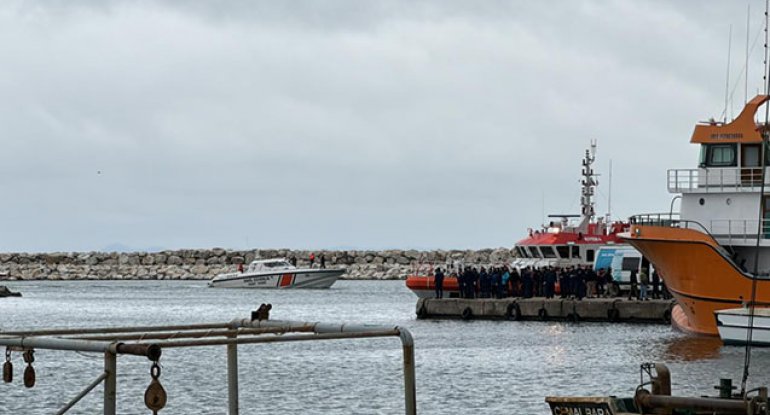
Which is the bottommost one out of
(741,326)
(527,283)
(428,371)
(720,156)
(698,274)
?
(428,371)

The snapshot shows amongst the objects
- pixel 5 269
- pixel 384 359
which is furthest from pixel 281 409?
pixel 5 269

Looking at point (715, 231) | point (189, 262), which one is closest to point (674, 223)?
point (715, 231)

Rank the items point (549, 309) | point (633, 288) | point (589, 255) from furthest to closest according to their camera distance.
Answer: point (589, 255) → point (633, 288) → point (549, 309)

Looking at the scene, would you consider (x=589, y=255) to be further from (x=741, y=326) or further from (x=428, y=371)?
Answer: (x=428, y=371)

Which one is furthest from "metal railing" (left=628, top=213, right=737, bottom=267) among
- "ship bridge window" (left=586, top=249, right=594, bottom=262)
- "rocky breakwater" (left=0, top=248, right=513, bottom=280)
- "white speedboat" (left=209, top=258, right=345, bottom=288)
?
"rocky breakwater" (left=0, top=248, right=513, bottom=280)

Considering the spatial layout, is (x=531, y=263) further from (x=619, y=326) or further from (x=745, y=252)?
(x=745, y=252)

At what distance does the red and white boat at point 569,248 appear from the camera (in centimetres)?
6316

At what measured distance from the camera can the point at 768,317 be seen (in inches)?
1539

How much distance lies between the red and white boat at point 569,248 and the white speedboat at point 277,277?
3704 cm

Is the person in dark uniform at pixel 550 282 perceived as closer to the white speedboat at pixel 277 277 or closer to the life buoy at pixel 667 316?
the life buoy at pixel 667 316

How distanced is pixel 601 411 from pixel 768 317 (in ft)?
78.0

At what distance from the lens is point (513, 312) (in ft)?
185

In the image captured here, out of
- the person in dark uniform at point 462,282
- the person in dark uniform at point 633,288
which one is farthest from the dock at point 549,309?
the person in dark uniform at point 462,282

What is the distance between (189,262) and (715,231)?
380ft
